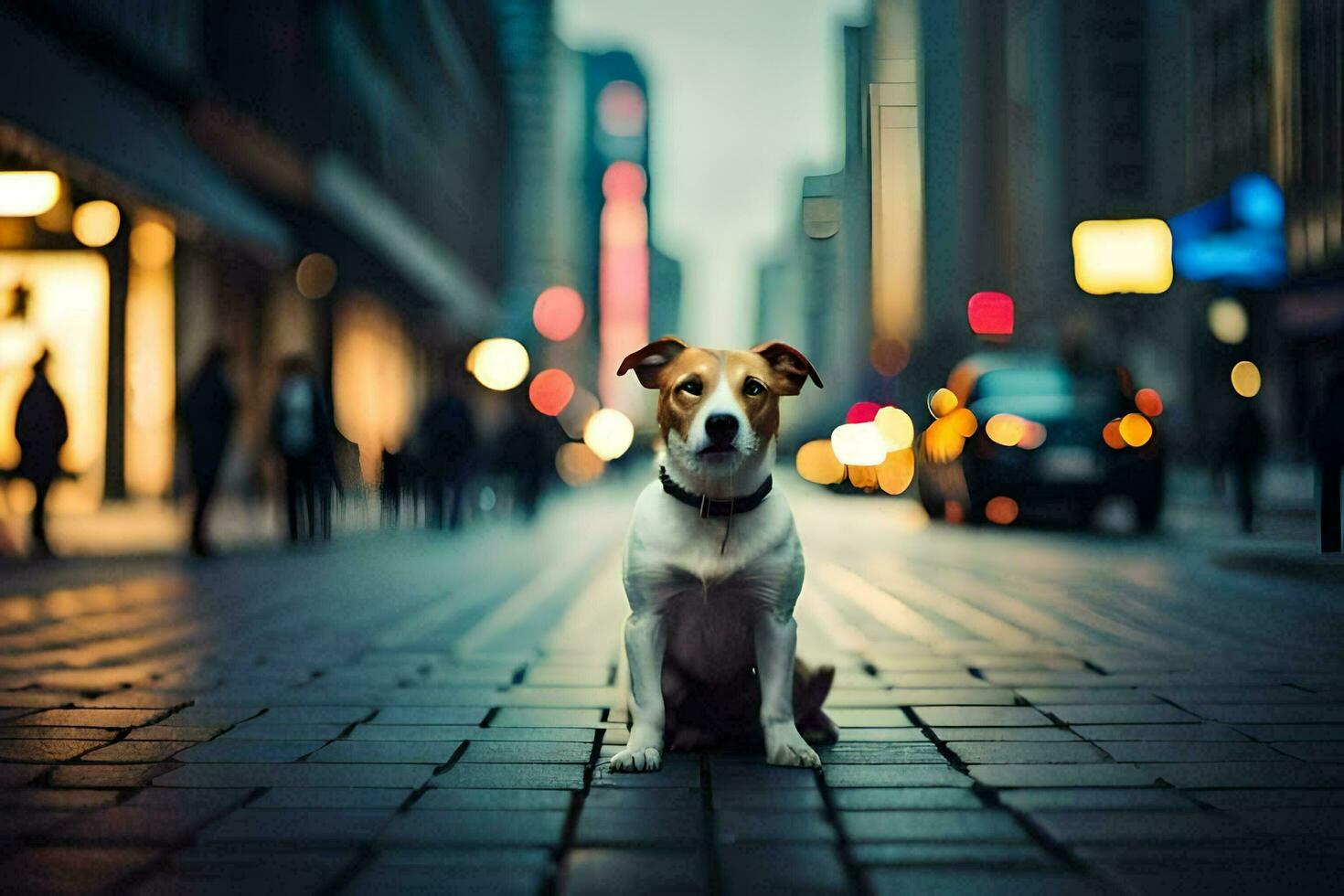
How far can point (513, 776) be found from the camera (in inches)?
129

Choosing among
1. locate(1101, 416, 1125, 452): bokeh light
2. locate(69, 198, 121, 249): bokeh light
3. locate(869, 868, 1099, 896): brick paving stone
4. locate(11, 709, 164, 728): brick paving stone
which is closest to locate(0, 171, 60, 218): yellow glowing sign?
locate(69, 198, 121, 249): bokeh light

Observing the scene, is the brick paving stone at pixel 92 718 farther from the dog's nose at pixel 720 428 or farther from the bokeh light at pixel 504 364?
the bokeh light at pixel 504 364

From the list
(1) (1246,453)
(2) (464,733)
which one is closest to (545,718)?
(2) (464,733)

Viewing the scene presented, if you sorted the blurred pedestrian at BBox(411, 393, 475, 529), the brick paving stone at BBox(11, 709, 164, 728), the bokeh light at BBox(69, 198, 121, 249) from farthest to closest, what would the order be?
the bokeh light at BBox(69, 198, 121, 249)
the blurred pedestrian at BBox(411, 393, 475, 529)
the brick paving stone at BBox(11, 709, 164, 728)

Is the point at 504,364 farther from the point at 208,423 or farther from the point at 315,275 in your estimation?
the point at 208,423

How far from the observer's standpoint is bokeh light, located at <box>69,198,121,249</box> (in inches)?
712

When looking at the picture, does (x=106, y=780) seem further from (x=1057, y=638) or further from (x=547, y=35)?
(x=547, y=35)

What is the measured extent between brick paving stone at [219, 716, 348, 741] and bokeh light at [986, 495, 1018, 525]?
35.3ft

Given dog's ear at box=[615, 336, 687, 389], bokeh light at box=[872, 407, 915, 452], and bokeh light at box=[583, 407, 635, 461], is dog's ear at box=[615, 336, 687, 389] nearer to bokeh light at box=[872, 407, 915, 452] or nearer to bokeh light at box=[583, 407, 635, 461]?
bokeh light at box=[872, 407, 915, 452]

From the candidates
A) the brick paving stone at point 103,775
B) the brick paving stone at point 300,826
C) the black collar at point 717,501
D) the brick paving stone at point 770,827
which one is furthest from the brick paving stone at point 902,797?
the brick paving stone at point 103,775

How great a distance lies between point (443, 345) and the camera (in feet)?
139

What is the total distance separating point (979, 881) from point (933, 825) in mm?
387

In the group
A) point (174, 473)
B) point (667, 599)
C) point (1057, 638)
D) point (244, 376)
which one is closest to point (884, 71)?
point (1057, 638)

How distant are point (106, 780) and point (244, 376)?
21252 millimetres
